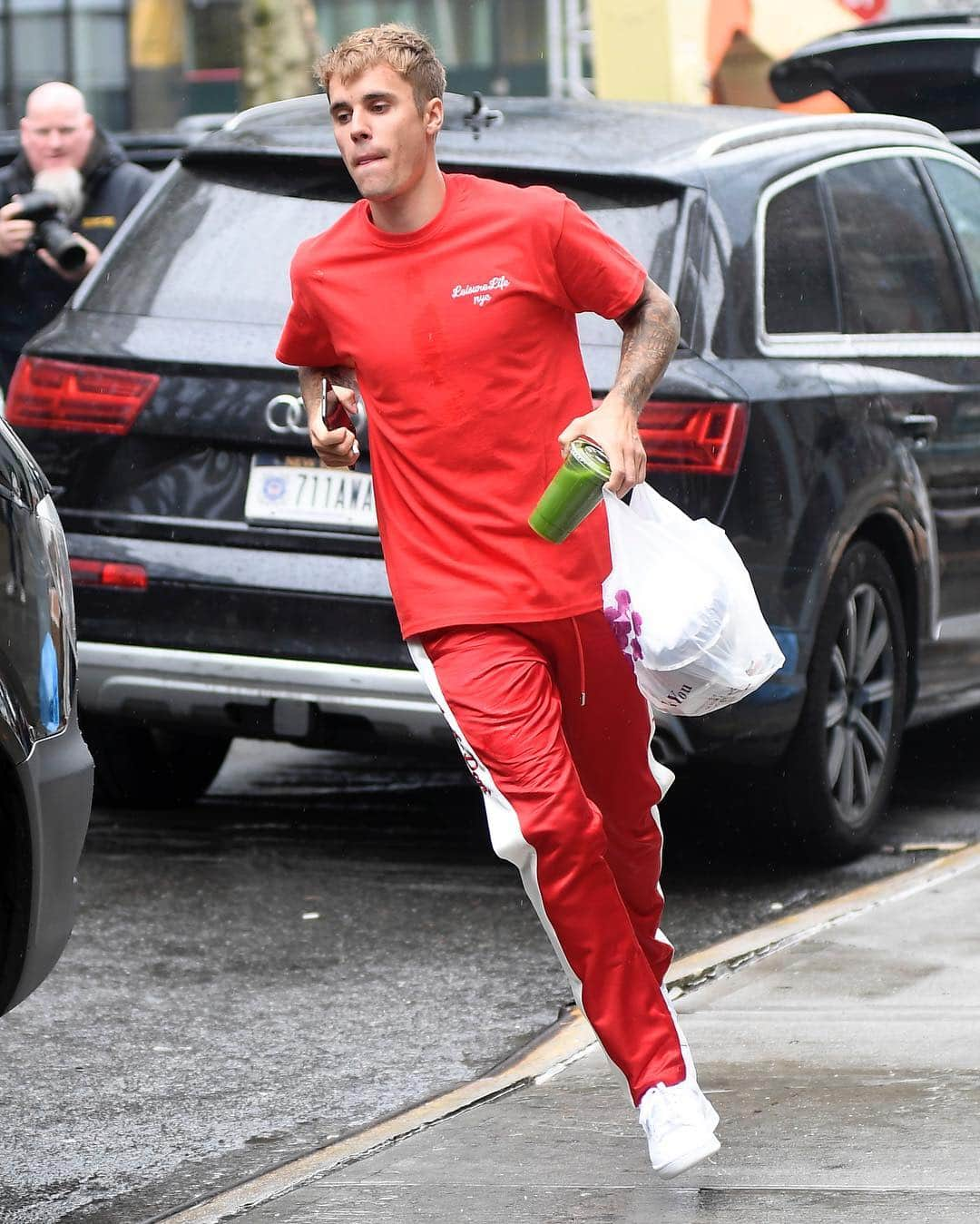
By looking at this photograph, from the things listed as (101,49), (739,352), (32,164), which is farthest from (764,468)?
(101,49)

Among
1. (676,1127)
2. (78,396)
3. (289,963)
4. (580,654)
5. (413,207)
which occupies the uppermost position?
(413,207)

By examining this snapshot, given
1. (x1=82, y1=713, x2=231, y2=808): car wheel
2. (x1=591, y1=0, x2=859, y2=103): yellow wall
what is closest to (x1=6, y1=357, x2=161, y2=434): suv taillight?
(x1=82, y1=713, x2=231, y2=808): car wheel

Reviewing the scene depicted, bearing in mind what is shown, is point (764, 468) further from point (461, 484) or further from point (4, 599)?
point (4, 599)

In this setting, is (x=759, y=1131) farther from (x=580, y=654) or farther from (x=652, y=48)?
(x=652, y=48)

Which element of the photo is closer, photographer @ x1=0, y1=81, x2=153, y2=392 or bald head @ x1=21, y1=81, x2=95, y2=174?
photographer @ x1=0, y1=81, x2=153, y2=392

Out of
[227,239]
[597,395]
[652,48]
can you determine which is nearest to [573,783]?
[597,395]

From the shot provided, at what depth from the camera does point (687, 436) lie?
5488mm

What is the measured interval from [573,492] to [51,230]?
15.1ft

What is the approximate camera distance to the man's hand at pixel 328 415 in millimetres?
4242

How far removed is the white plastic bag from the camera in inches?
160

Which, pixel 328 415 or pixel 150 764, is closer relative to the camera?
pixel 328 415

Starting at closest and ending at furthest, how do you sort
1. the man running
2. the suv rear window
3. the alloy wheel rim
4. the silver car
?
1. the silver car
2. the man running
3. the suv rear window
4. the alloy wheel rim

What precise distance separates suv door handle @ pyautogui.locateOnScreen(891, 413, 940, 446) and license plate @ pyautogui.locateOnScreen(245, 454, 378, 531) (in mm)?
1428

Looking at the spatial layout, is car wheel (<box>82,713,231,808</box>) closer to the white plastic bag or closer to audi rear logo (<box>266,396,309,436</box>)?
audi rear logo (<box>266,396,309,436</box>)
